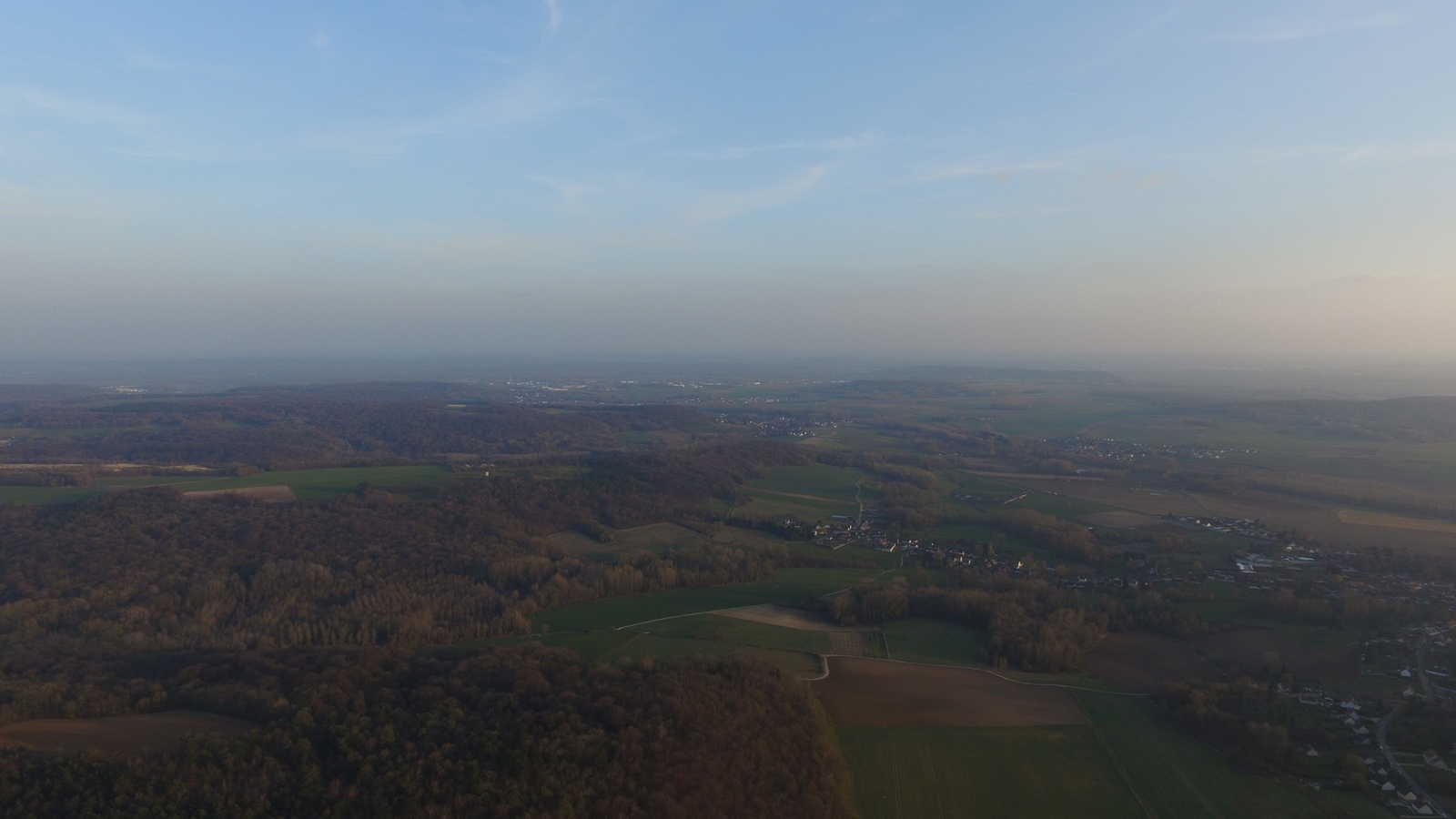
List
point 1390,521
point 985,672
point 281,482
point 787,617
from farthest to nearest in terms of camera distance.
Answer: point 281,482 → point 1390,521 → point 787,617 → point 985,672

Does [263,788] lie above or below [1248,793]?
above

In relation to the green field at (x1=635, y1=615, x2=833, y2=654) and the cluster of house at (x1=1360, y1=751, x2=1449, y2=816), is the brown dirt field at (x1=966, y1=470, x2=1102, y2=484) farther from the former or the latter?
the cluster of house at (x1=1360, y1=751, x2=1449, y2=816)

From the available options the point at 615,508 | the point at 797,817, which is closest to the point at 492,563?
the point at 615,508

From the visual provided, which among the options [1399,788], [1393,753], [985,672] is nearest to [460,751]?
[985,672]

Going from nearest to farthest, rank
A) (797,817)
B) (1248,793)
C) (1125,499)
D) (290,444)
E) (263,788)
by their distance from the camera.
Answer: (263,788) < (797,817) < (1248,793) < (1125,499) < (290,444)

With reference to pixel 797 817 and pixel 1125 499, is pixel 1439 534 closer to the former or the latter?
pixel 1125 499

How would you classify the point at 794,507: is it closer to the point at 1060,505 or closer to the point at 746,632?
the point at 1060,505

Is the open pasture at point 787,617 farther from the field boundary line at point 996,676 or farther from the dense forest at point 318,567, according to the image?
the dense forest at point 318,567
